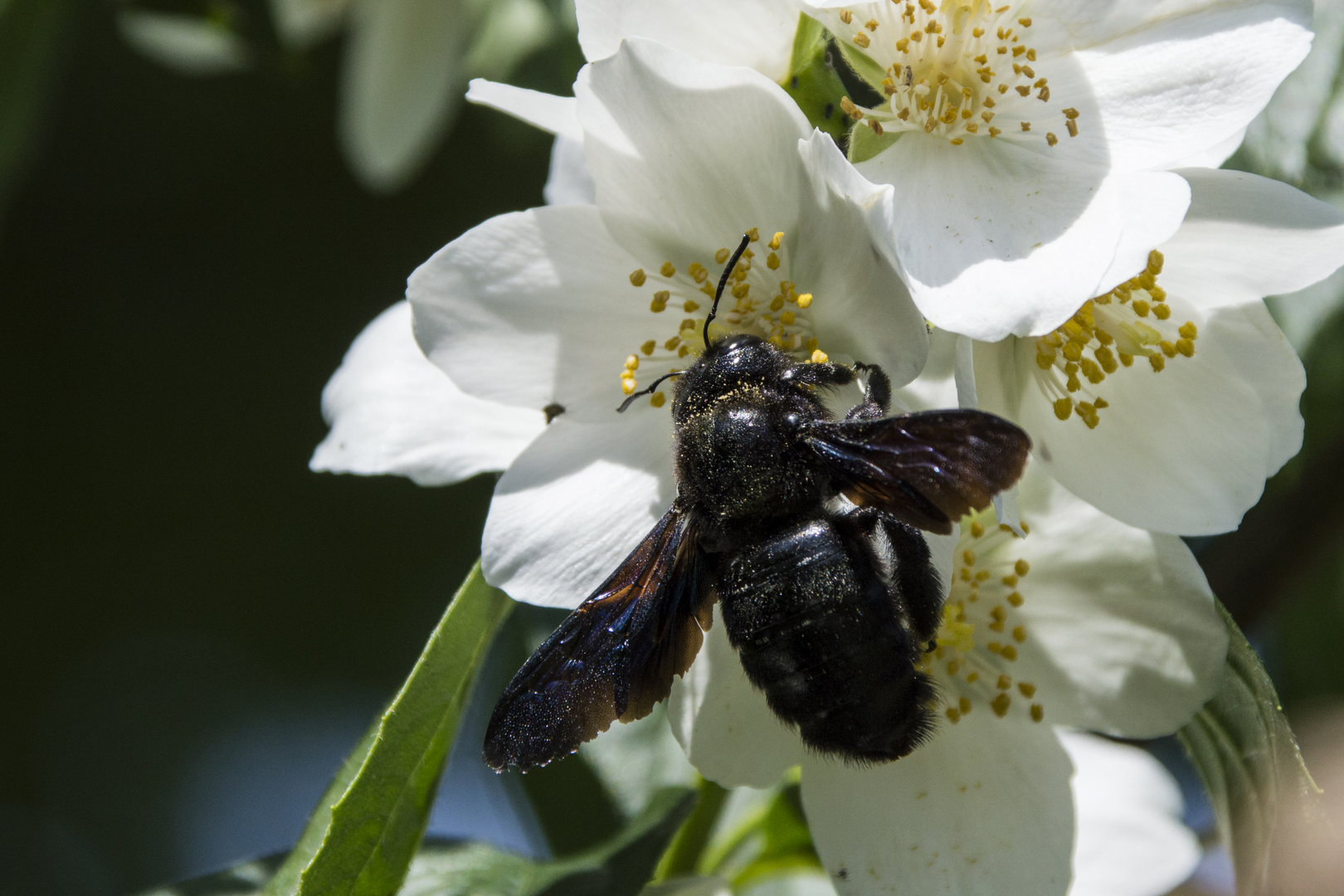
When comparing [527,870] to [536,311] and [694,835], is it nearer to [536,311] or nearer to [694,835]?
[694,835]

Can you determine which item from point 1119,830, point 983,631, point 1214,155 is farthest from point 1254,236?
point 1119,830

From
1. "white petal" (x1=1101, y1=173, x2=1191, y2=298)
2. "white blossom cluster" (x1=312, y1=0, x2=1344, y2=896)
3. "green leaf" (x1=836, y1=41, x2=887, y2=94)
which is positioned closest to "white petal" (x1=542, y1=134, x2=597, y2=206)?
"white blossom cluster" (x1=312, y1=0, x2=1344, y2=896)

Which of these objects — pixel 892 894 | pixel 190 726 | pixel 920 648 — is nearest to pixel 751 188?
pixel 920 648

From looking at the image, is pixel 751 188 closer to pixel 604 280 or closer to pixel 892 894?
pixel 604 280

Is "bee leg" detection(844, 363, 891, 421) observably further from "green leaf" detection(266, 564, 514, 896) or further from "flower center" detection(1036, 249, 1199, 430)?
"green leaf" detection(266, 564, 514, 896)

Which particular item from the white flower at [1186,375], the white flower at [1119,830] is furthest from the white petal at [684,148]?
the white flower at [1119,830]

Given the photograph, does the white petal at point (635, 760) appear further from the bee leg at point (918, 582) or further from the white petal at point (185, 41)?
the white petal at point (185, 41)

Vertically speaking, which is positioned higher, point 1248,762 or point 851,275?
point 851,275
